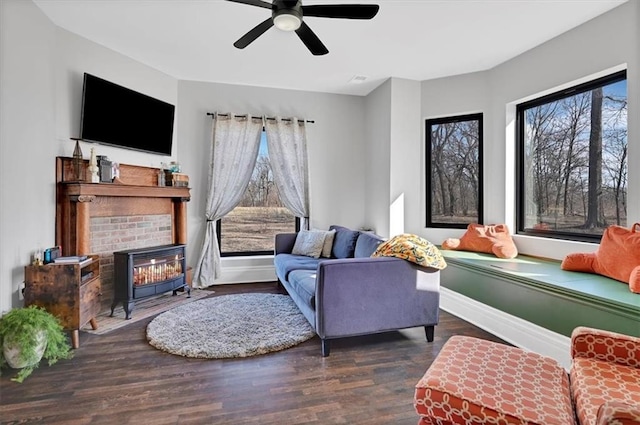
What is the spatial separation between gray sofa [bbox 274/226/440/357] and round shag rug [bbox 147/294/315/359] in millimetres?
328

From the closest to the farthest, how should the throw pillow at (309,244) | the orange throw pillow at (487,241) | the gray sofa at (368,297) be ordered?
the gray sofa at (368,297), the orange throw pillow at (487,241), the throw pillow at (309,244)

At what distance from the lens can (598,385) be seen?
1359 mm

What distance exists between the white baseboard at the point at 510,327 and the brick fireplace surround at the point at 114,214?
341cm

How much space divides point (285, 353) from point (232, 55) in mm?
3214

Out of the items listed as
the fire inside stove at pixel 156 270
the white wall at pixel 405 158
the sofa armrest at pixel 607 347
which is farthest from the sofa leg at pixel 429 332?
the fire inside stove at pixel 156 270

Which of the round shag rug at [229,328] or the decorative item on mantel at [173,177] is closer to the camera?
the round shag rug at [229,328]

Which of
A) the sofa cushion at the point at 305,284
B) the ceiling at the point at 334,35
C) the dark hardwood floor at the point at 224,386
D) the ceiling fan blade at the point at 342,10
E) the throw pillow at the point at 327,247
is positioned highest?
the ceiling at the point at 334,35

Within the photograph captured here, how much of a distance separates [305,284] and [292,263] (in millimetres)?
816

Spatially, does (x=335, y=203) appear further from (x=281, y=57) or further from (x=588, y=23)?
(x=588, y=23)

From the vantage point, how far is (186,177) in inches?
174

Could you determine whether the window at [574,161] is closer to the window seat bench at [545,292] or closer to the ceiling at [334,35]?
the window seat bench at [545,292]

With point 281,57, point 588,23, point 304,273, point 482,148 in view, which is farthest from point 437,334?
point 281,57

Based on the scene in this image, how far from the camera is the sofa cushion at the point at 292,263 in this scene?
3557mm

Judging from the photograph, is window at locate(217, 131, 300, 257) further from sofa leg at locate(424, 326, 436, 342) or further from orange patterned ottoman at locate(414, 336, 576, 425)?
orange patterned ottoman at locate(414, 336, 576, 425)
